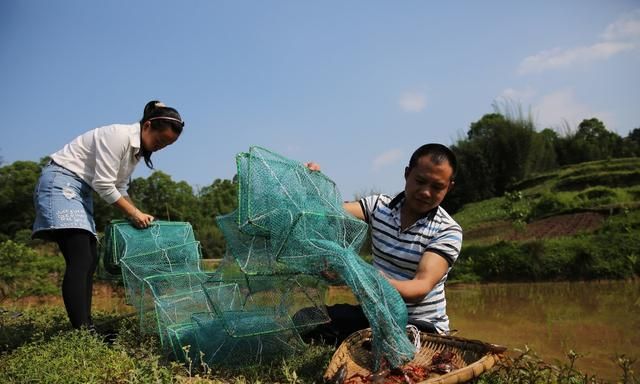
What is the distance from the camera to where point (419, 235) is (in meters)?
3.04

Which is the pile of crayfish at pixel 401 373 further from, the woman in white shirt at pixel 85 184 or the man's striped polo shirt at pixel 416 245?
the woman in white shirt at pixel 85 184

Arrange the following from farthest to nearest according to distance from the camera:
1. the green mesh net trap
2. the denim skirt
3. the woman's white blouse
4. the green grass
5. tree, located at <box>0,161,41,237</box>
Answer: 1. tree, located at <box>0,161,41,237</box>
2. the woman's white blouse
3. the denim skirt
4. the green grass
5. the green mesh net trap

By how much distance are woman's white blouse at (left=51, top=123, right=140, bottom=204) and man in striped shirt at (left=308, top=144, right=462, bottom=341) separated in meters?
1.44

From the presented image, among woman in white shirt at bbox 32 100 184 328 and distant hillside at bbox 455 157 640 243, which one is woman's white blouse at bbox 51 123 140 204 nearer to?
woman in white shirt at bbox 32 100 184 328

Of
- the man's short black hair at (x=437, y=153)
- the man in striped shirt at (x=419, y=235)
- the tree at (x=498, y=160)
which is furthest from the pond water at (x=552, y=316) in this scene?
the tree at (x=498, y=160)

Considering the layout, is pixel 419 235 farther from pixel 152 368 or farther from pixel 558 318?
pixel 558 318

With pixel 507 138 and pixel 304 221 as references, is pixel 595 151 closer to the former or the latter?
pixel 507 138

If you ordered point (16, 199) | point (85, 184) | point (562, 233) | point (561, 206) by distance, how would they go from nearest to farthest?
point (85, 184) < point (562, 233) < point (561, 206) < point (16, 199)

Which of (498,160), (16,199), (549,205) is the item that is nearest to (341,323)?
(549,205)

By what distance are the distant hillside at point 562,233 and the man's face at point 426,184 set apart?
25.8ft

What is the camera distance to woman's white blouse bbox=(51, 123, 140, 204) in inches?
148

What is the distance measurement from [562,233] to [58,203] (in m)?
11.7

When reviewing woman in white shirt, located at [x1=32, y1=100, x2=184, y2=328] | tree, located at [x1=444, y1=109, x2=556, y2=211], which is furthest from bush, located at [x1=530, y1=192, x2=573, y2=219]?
woman in white shirt, located at [x1=32, y1=100, x2=184, y2=328]

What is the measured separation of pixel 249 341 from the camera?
3191mm
